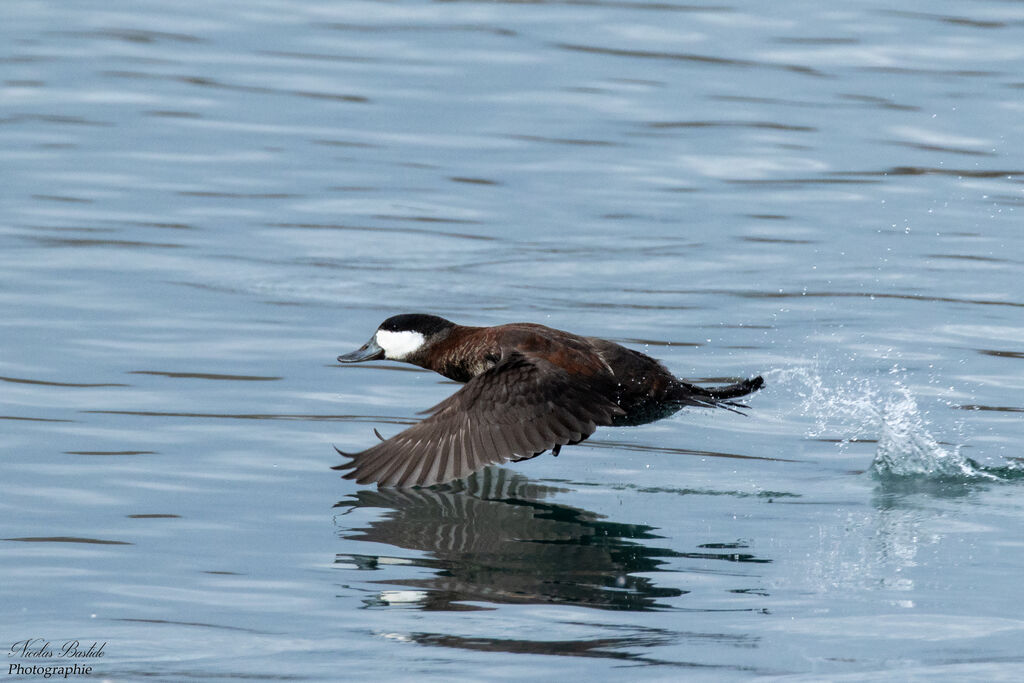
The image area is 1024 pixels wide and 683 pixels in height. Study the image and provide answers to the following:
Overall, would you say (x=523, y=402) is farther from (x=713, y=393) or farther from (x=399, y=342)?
(x=399, y=342)

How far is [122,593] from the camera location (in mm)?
5758

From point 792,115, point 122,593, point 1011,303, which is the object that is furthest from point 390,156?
point 122,593

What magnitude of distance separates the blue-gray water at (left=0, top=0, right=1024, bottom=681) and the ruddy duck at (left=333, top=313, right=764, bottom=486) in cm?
24

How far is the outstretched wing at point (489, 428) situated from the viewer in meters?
6.75

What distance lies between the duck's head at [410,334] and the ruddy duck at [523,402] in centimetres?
14

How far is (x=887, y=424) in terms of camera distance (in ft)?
25.9

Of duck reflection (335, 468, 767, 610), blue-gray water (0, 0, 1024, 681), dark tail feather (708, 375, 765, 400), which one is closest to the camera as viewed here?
blue-gray water (0, 0, 1024, 681)

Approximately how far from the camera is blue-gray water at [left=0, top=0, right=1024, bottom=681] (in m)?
5.59

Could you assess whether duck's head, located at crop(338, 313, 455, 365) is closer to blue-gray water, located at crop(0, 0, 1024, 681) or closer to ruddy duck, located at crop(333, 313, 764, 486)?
ruddy duck, located at crop(333, 313, 764, 486)

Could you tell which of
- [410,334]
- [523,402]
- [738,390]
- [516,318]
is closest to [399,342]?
[410,334]

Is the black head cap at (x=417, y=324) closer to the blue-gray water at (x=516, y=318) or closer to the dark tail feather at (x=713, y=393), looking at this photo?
the blue-gray water at (x=516, y=318)

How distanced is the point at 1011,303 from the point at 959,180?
2.70m

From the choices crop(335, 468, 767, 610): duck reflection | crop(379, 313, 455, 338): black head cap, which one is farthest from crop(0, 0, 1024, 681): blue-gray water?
crop(379, 313, 455, 338): black head cap

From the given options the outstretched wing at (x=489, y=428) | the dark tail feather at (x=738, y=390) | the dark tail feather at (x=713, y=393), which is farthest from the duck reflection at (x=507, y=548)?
the dark tail feather at (x=738, y=390)
